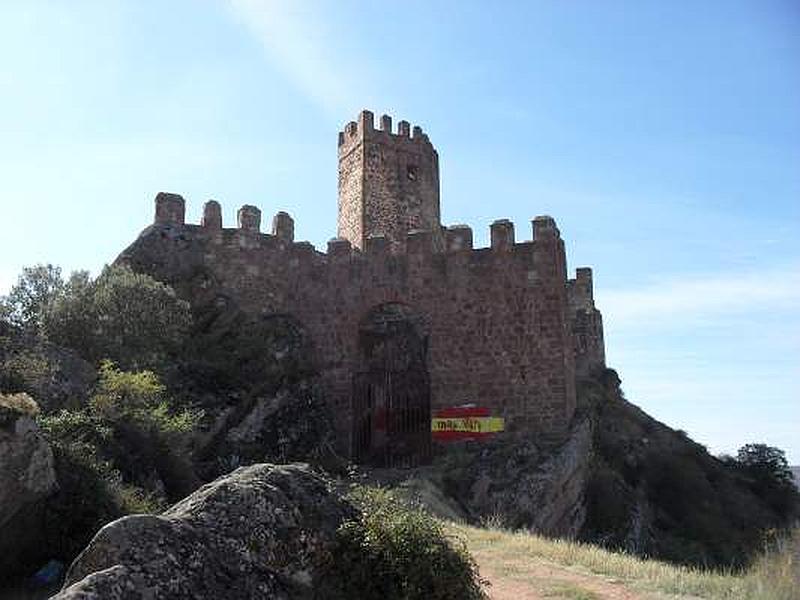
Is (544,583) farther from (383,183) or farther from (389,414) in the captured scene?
(383,183)

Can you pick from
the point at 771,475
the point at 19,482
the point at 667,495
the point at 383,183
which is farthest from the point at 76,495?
the point at 771,475

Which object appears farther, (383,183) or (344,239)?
(383,183)

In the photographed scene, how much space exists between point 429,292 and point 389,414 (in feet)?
13.5

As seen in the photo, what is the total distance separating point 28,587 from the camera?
9.02 metres

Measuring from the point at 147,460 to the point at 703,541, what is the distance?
2018 centimetres

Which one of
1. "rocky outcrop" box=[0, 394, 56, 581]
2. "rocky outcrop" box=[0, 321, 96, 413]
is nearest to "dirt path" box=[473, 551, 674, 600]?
"rocky outcrop" box=[0, 394, 56, 581]

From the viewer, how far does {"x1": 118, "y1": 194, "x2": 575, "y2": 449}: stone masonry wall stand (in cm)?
2312

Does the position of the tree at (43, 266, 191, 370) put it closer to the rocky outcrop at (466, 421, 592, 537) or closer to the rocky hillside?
the rocky hillside

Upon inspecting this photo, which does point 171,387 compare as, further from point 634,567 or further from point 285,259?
point 634,567

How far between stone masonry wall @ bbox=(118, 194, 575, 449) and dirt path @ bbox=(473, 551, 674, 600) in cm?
1152

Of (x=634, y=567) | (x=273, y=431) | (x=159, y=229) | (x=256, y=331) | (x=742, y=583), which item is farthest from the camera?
(x=159, y=229)

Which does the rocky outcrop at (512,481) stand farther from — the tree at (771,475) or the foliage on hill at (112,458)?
the tree at (771,475)

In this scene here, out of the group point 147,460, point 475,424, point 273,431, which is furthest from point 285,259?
point 147,460

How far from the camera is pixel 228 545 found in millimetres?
6332
